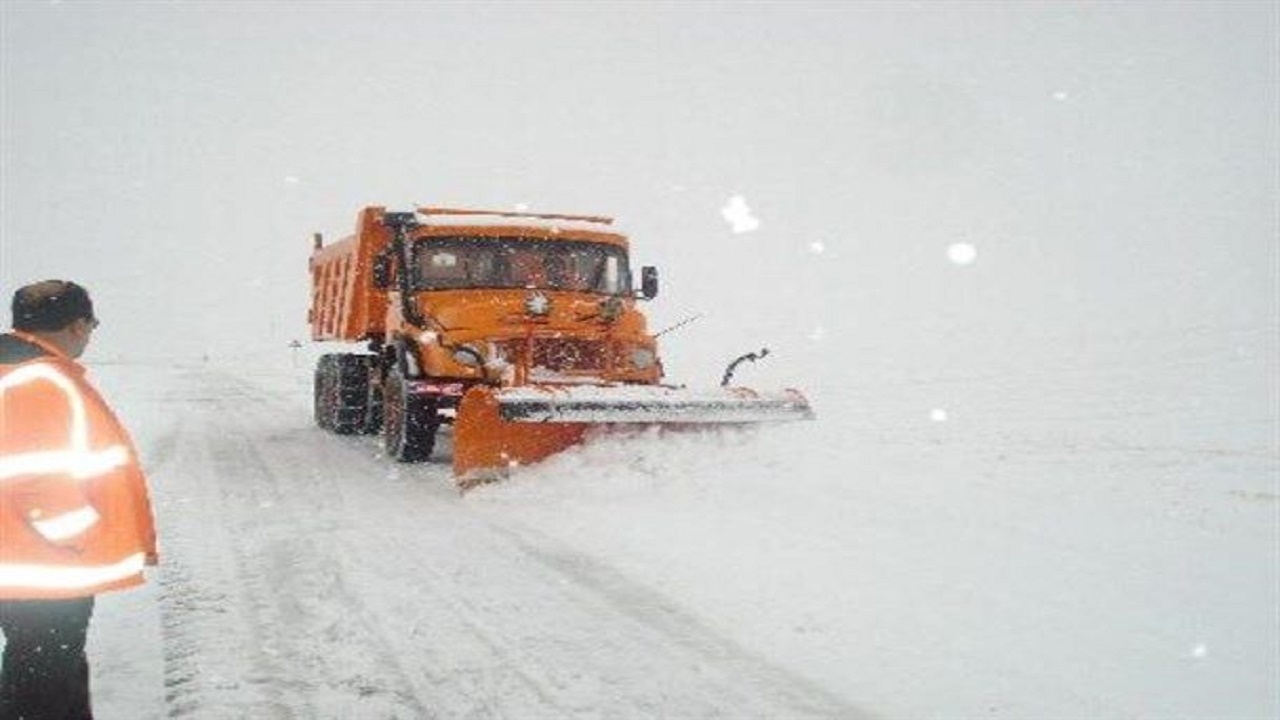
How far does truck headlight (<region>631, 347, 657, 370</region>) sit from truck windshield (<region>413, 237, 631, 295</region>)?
1.09 meters

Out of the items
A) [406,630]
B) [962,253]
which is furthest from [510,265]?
[962,253]

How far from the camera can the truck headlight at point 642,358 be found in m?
9.96

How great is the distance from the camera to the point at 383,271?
35.5ft

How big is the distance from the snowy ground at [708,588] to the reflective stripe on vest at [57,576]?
1107 millimetres

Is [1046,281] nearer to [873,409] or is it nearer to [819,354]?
[819,354]

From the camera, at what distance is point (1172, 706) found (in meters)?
3.84

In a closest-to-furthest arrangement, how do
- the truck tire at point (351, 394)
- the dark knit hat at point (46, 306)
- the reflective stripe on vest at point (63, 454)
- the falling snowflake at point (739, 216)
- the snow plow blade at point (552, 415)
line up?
the reflective stripe on vest at point (63, 454), the dark knit hat at point (46, 306), the snow plow blade at point (552, 415), the truck tire at point (351, 394), the falling snowflake at point (739, 216)

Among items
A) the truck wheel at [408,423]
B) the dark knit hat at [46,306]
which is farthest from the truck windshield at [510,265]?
the dark knit hat at [46,306]

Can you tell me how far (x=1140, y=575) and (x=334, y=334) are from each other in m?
10.2

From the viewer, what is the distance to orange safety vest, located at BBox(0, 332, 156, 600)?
8.79 feet

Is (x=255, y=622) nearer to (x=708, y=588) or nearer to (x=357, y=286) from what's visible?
(x=708, y=588)

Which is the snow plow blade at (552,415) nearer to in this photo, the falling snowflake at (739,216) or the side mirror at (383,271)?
the side mirror at (383,271)

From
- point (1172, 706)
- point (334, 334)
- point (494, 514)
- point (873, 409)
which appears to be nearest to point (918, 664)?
point (1172, 706)

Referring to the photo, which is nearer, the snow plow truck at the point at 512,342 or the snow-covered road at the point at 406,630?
the snow-covered road at the point at 406,630
